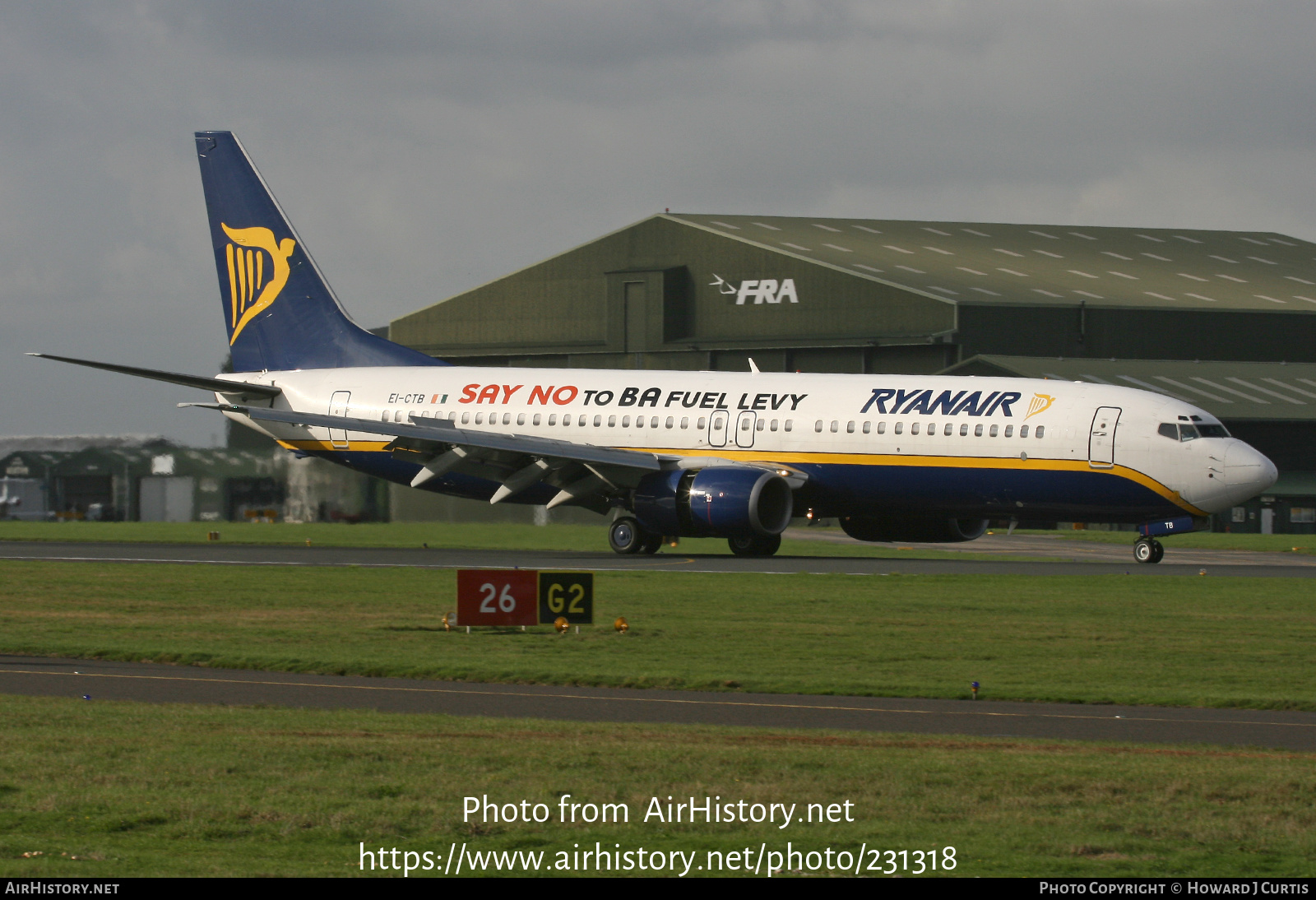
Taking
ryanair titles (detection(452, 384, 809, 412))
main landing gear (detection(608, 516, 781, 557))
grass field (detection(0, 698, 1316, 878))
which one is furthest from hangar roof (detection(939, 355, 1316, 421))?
grass field (detection(0, 698, 1316, 878))

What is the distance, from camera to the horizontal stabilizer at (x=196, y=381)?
45.6 m

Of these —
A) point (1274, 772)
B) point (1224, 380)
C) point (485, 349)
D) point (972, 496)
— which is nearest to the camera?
point (1274, 772)

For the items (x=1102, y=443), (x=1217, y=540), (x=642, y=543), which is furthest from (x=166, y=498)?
(x=1217, y=540)

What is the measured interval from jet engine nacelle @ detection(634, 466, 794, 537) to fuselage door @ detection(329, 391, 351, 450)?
36.1 feet

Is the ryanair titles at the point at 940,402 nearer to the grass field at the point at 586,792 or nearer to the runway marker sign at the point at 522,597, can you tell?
the runway marker sign at the point at 522,597

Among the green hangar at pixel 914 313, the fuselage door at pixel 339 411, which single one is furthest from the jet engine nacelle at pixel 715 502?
the green hangar at pixel 914 313

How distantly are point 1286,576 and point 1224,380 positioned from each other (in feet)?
129

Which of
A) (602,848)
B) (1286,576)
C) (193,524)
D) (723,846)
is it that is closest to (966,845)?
(723,846)

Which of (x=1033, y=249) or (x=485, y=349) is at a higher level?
(x=1033, y=249)

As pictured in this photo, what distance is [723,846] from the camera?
1057 centimetres

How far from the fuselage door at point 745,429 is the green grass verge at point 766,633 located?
25.6 ft

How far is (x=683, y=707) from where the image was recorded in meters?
18.0

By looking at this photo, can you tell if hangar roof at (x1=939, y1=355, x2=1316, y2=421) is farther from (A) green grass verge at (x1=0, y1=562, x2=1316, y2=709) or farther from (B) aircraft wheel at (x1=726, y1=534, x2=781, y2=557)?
(A) green grass verge at (x1=0, y1=562, x2=1316, y2=709)
